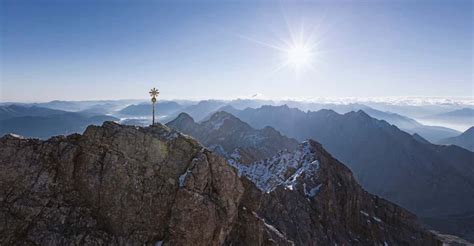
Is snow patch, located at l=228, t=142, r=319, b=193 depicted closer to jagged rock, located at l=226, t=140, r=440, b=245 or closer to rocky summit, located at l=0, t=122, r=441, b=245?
jagged rock, located at l=226, t=140, r=440, b=245

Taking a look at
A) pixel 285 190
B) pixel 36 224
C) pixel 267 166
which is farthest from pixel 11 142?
pixel 267 166

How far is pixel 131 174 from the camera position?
38438 millimetres

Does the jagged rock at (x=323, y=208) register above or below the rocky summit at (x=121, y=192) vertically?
below

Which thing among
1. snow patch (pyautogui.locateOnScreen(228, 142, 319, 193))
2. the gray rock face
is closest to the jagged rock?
snow patch (pyautogui.locateOnScreen(228, 142, 319, 193))

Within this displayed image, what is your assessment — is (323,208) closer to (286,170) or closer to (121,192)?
(286,170)

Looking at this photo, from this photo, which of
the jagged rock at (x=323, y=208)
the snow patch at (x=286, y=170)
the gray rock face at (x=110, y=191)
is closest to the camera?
the gray rock face at (x=110, y=191)

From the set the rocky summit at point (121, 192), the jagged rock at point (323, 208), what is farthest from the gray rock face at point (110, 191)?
the jagged rock at point (323, 208)

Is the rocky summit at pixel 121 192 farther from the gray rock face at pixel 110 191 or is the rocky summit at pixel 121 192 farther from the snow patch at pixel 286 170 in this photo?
the snow patch at pixel 286 170

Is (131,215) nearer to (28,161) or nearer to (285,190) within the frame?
(28,161)

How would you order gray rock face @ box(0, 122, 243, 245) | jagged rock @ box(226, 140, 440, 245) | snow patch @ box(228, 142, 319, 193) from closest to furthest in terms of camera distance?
gray rock face @ box(0, 122, 243, 245)
jagged rock @ box(226, 140, 440, 245)
snow patch @ box(228, 142, 319, 193)

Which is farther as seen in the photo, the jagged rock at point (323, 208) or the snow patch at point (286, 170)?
the snow patch at point (286, 170)

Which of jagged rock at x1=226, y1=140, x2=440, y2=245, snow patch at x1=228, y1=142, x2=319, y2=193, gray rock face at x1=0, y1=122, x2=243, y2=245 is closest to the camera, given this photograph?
gray rock face at x1=0, y1=122, x2=243, y2=245

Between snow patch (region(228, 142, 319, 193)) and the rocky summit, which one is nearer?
the rocky summit

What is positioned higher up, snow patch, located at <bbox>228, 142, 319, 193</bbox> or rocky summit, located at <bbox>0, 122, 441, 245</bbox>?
rocky summit, located at <bbox>0, 122, 441, 245</bbox>
